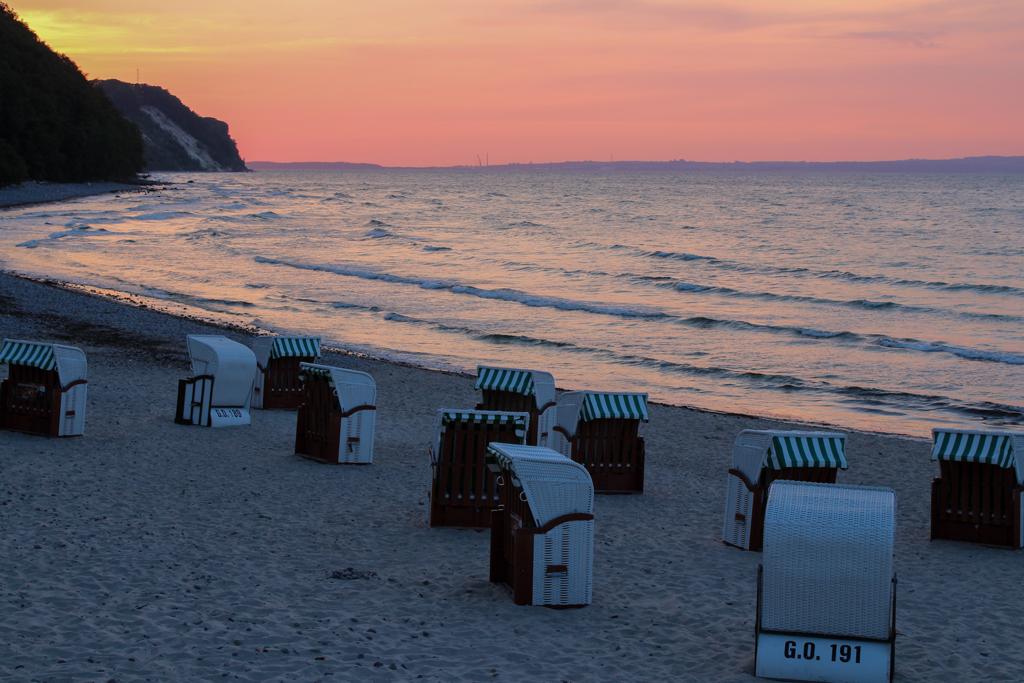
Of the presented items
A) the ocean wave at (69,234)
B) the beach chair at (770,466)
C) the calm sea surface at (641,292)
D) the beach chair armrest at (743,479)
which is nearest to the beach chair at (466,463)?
the beach chair armrest at (743,479)

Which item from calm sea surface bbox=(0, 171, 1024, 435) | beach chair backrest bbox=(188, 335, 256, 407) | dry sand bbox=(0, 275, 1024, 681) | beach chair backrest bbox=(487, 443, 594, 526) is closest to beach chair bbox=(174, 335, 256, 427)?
beach chair backrest bbox=(188, 335, 256, 407)

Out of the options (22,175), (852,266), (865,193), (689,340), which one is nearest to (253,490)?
(689,340)

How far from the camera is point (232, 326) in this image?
28734 mm

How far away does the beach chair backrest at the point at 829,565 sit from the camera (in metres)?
7.13

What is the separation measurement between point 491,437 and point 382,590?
2438 mm

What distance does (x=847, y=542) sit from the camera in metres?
7.13

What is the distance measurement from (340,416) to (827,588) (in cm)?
759

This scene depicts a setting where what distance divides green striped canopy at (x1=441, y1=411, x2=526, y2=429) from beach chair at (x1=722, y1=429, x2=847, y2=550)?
2.09 meters

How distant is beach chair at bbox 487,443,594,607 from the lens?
8.59 meters

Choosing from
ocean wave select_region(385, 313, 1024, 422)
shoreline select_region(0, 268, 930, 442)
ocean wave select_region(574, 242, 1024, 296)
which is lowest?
ocean wave select_region(385, 313, 1024, 422)

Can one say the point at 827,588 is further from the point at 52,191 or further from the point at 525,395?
the point at 52,191

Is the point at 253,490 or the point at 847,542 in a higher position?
the point at 847,542

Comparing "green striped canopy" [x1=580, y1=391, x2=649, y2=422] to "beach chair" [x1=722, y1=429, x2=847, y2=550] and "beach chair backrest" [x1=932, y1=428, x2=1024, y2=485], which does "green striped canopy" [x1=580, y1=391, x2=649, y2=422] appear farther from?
"beach chair backrest" [x1=932, y1=428, x2=1024, y2=485]

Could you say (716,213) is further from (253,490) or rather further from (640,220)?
(253,490)
